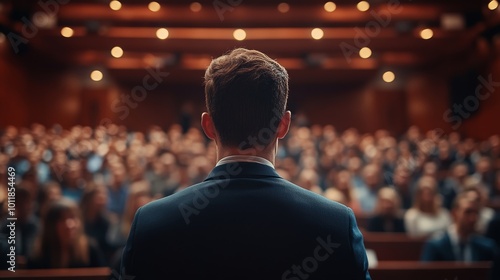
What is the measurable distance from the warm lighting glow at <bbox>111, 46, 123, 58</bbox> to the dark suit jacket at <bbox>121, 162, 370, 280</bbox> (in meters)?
10.2

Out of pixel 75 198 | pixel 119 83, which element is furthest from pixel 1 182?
pixel 119 83

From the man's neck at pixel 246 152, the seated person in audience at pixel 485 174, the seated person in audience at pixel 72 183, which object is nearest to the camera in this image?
A: the man's neck at pixel 246 152

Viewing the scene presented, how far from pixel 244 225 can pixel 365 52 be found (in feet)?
34.0

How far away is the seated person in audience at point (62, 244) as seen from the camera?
2695mm

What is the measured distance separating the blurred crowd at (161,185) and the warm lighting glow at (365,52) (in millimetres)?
2909

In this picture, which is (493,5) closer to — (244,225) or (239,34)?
(239,34)

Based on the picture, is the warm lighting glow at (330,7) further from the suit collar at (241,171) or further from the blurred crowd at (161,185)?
the suit collar at (241,171)

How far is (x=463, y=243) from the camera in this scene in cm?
323

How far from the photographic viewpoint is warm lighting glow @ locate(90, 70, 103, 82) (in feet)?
38.3

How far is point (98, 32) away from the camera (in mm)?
9375

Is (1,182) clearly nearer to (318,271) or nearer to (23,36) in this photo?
(318,271)

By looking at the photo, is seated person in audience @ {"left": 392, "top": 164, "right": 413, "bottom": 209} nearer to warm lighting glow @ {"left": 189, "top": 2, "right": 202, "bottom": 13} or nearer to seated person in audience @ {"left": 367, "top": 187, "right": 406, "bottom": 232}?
seated person in audience @ {"left": 367, "top": 187, "right": 406, "bottom": 232}

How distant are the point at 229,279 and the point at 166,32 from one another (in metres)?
9.33

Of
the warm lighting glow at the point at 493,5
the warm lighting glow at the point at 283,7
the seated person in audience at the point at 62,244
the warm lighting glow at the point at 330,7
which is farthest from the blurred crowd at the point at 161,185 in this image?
the warm lighting glow at the point at 330,7
